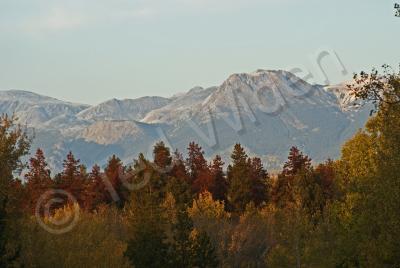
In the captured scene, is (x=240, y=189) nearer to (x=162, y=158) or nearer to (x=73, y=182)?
(x=162, y=158)

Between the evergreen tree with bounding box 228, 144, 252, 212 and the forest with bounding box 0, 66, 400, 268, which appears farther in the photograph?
the evergreen tree with bounding box 228, 144, 252, 212

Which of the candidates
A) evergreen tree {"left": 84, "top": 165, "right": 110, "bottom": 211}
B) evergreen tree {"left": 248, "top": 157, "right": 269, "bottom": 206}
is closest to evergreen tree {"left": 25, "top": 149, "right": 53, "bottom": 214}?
evergreen tree {"left": 84, "top": 165, "right": 110, "bottom": 211}

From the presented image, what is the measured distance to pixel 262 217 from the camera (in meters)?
84.4

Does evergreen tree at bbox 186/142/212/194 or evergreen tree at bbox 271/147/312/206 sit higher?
evergreen tree at bbox 186/142/212/194

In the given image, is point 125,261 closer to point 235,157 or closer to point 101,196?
point 101,196

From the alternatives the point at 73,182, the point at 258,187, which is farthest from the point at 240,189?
the point at 73,182

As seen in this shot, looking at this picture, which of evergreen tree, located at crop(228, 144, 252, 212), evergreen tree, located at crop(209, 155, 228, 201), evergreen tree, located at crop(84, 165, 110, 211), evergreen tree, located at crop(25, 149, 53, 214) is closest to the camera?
evergreen tree, located at crop(25, 149, 53, 214)

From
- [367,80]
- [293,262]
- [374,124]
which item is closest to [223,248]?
[293,262]

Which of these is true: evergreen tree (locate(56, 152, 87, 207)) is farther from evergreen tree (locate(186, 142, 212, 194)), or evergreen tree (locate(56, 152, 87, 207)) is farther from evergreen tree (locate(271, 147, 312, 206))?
evergreen tree (locate(271, 147, 312, 206))

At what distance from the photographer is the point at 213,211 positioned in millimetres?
81688

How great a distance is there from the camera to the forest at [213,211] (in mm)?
35906

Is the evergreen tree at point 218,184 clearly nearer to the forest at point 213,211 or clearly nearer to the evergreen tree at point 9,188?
the forest at point 213,211

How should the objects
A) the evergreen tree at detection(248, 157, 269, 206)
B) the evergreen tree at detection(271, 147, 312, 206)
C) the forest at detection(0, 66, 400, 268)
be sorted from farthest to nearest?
the evergreen tree at detection(248, 157, 269, 206)
the evergreen tree at detection(271, 147, 312, 206)
the forest at detection(0, 66, 400, 268)

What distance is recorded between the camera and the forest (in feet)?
118
